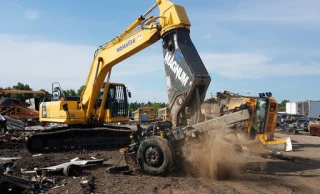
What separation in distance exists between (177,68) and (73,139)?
7122mm

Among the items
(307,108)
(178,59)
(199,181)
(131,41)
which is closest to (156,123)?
(178,59)

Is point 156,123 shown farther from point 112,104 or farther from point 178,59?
point 112,104

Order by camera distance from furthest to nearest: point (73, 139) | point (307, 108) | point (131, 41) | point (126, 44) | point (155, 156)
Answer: point (307, 108)
point (73, 139)
point (126, 44)
point (131, 41)
point (155, 156)

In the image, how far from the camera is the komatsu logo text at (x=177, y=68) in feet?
27.8

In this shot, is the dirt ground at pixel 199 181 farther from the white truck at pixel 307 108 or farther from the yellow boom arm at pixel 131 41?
the white truck at pixel 307 108

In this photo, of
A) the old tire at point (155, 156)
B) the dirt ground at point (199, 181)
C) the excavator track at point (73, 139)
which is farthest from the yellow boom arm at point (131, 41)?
the dirt ground at point (199, 181)

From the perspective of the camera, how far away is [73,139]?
1398 cm

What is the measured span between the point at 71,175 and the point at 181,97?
3325mm

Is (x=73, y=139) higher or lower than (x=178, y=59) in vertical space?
lower

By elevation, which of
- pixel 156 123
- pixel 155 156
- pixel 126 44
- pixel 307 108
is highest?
pixel 126 44

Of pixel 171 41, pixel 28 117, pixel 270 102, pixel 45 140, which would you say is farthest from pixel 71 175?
pixel 28 117

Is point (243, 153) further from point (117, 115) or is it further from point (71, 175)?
point (117, 115)

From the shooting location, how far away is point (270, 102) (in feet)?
41.2

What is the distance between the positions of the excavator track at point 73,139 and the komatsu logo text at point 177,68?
19.3 ft
